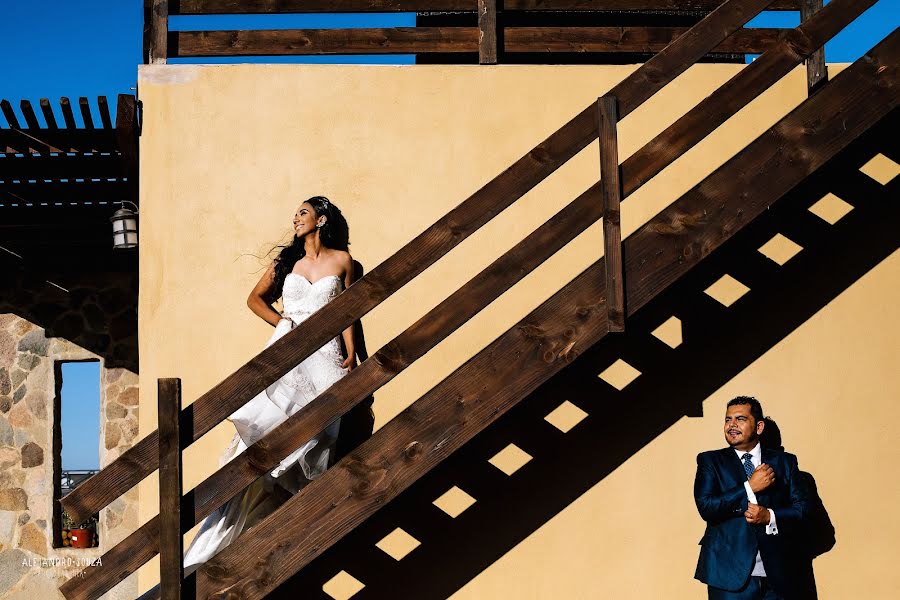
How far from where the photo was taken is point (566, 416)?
5215 millimetres

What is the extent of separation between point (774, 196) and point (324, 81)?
2.48 metres

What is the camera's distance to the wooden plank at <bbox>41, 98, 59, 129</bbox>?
5875mm

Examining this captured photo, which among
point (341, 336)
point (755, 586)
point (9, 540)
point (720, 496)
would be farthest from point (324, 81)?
point (9, 540)

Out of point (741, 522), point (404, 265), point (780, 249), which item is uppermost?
point (780, 249)

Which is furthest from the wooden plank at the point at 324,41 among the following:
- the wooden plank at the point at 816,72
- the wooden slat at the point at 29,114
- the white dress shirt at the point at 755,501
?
the white dress shirt at the point at 755,501

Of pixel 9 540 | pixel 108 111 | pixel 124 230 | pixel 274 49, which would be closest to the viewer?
pixel 274 49

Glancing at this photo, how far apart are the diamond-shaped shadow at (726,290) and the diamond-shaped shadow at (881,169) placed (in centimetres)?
99

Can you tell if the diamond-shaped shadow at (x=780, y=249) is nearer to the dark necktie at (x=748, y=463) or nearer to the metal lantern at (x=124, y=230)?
the dark necktie at (x=748, y=463)

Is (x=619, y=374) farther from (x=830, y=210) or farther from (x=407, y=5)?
(x=407, y=5)

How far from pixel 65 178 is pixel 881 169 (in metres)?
5.73

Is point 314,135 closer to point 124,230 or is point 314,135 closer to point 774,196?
point 774,196

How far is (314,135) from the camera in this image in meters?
5.34

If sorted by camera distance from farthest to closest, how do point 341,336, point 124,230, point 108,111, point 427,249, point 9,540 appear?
point 9,540
point 124,230
point 108,111
point 341,336
point 427,249

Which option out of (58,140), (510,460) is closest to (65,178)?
(58,140)
